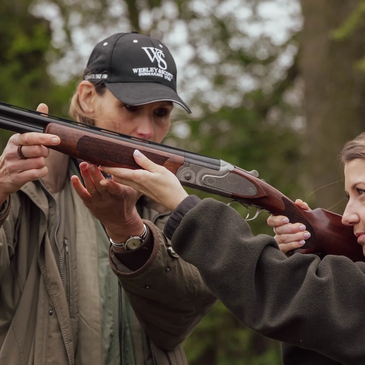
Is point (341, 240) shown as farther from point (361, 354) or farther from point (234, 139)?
point (234, 139)

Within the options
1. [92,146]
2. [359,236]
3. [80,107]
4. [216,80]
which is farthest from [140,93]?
[216,80]

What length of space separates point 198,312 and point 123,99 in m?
1.23

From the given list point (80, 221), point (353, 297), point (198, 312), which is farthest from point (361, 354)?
point (80, 221)

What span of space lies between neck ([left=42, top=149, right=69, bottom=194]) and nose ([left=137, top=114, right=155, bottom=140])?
1.42ft

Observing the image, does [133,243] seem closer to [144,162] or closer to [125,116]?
[144,162]

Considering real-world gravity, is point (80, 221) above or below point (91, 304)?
above

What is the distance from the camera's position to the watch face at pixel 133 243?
3.24 m

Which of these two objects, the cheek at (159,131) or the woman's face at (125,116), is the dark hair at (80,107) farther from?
the cheek at (159,131)

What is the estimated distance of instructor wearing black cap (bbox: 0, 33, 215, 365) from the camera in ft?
9.97

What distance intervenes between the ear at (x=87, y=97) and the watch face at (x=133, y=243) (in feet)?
2.56

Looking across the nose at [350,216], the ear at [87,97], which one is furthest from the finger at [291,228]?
the ear at [87,97]

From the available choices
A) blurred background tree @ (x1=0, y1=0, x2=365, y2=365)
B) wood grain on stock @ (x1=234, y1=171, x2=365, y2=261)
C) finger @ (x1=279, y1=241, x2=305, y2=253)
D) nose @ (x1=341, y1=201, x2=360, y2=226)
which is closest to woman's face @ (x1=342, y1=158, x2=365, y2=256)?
nose @ (x1=341, y1=201, x2=360, y2=226)

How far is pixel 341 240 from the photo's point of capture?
3.21 meters

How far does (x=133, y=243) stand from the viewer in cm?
326
